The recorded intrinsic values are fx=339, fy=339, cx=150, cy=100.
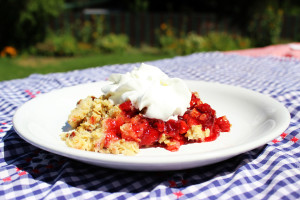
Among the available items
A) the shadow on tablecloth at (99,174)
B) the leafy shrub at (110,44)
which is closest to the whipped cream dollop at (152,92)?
the shadow on tablecloth at (99,174)

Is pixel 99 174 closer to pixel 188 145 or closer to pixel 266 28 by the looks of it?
pixel 188 145

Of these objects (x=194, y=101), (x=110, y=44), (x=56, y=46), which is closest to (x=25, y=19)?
(x=56, y=46)

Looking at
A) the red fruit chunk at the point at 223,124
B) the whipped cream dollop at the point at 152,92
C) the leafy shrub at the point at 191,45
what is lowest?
the leafy shrub at the point at 191,45

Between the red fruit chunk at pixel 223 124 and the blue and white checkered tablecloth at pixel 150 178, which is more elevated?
the red fruit chunk at pixel 223 124

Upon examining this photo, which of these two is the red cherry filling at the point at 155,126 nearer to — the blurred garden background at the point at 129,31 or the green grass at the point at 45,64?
the green grass at the point at 45,64

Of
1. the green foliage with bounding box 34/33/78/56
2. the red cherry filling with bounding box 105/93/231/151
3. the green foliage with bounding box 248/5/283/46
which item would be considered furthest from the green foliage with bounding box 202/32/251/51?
the red cherry filling with bounding box 105/93/231/151

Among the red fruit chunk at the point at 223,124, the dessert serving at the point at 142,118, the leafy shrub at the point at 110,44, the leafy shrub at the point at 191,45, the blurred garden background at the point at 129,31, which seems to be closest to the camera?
the dessert serving at the point at 142,118

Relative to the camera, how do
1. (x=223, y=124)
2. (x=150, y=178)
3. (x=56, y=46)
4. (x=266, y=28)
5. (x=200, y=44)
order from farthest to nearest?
(x=266, y=28) → (x=56, y=46) → (x=200, y=44) → (x=223, y=124) → (x=150, y=178)
